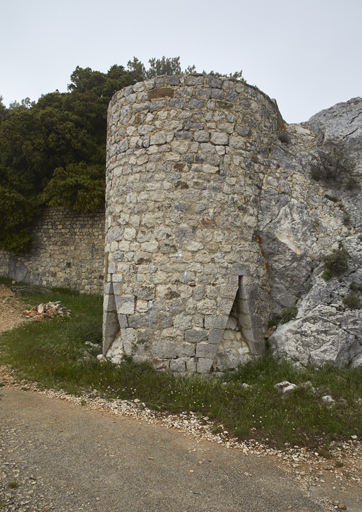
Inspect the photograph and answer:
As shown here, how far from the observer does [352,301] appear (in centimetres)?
532

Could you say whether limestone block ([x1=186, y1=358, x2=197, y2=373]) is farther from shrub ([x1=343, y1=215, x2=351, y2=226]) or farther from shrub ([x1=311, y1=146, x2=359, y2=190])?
shrub ([x1=311, y1=146, x2=359, y2=190])

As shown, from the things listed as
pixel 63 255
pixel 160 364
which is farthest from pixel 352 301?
pixel 63 255

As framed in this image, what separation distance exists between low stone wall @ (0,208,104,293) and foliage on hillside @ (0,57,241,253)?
553 mm

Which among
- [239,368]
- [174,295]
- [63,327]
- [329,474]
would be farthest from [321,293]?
[63,327]

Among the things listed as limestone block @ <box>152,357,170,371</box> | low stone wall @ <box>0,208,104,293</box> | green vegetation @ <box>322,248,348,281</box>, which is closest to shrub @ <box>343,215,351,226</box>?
green vegetation @ <box>322,248,348,281</box>

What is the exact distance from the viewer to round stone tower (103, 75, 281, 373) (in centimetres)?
542

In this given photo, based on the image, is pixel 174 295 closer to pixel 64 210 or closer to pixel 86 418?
pixel 86 418

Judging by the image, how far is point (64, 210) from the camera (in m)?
15.5

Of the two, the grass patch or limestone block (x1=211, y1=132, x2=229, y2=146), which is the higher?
limestone block (x1=211, y1=132, x2=229, y2=146)

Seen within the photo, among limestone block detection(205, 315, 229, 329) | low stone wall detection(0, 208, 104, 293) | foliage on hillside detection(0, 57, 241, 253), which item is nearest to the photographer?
limestone block detection(205, 315, 229, 329)

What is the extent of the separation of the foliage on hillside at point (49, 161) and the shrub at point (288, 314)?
1031 centimetres

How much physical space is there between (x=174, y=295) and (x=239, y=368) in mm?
1517

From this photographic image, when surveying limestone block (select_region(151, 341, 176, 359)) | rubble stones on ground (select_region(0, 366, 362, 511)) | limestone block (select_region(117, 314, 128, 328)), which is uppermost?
limestone block (select_region(117, 314, 128, 328))

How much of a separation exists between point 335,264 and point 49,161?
43.7 feet
